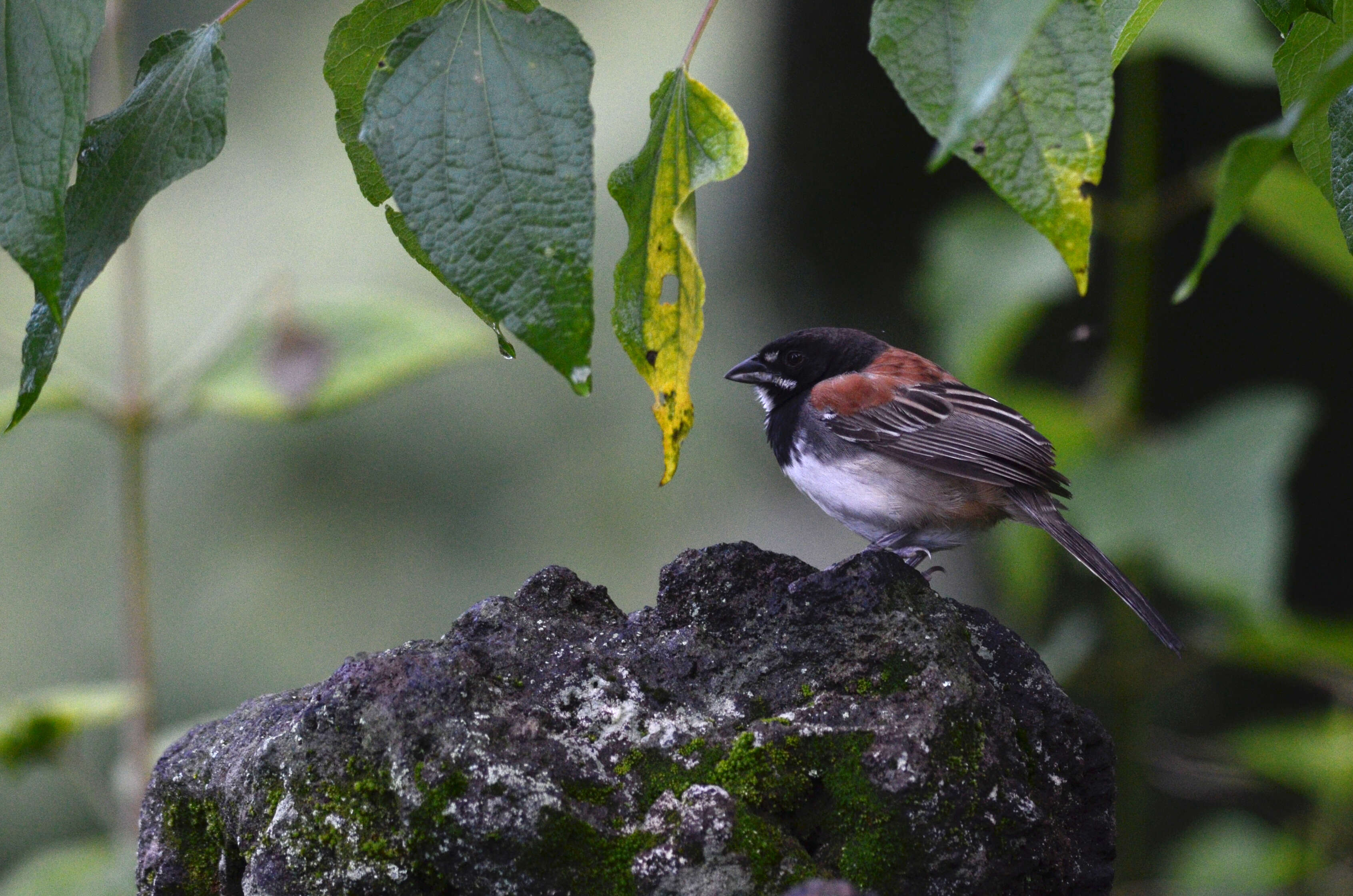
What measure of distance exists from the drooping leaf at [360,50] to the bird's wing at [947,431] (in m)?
1.65

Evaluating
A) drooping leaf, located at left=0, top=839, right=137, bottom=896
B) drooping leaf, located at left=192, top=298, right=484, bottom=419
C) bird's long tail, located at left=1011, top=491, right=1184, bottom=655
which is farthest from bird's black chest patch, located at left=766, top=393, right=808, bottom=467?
drooping leaf, located at left=0, top=839, right=137, bottom=896

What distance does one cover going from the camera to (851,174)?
6.05 meters

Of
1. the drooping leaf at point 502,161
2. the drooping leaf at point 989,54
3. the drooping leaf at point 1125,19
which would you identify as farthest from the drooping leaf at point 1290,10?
the drooping leaf at point 502,161

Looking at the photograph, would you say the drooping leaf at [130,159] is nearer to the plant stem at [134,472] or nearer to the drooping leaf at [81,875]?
the plant stem at [134,472]

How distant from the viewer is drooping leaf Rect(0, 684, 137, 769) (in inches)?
141

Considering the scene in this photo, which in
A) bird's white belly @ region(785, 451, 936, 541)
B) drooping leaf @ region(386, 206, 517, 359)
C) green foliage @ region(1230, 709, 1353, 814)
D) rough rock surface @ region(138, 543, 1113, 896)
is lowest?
green foliage @ region(1230, 709, 1353, 814)

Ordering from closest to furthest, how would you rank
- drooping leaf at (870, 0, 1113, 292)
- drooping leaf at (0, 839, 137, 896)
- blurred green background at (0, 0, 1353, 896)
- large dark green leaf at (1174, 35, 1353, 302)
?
large dark green leaf at (1174, 35, 1353, 302), drooping leaf at (870, 0, 1113, 292), drooping leaf at (0, 839, 137, 896), blurred green background at (0, 0, 1353, 896)

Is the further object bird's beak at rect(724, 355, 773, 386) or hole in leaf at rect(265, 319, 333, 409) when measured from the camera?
hole in leaf at rect(265, 319, 333, 409)

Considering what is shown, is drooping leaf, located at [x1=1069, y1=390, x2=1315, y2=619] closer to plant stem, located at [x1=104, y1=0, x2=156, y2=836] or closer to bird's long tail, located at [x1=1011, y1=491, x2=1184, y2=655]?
bird's long tail, located at [x1=1011, y1=491, x2=1184, y2=655]

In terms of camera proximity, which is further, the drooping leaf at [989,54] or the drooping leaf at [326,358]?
the drooping leaf at [326,358]

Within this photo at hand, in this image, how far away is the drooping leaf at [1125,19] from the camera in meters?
1.52

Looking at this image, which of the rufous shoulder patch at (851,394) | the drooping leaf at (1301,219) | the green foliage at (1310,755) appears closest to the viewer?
the rufous shoulder patch at (851,394)

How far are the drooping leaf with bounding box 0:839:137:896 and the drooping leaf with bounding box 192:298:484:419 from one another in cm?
140

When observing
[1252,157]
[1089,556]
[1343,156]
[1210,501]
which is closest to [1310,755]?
[1210,501]
